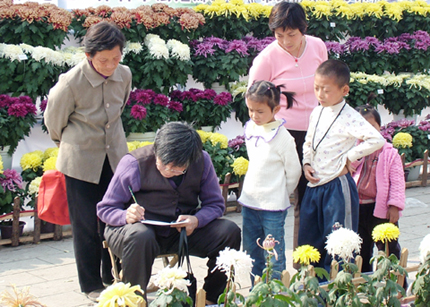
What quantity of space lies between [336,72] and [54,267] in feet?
8.05

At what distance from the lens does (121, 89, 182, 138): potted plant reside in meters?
5.10

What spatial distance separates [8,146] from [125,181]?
7.54 ft

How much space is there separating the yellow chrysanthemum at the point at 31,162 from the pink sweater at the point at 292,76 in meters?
2.18

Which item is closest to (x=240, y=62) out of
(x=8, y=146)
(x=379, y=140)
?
(x=8, y=146)

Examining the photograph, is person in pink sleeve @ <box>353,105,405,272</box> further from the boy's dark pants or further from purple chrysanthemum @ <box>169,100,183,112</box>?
purple chrysanthemum @ <box>169,100,183,112</box>

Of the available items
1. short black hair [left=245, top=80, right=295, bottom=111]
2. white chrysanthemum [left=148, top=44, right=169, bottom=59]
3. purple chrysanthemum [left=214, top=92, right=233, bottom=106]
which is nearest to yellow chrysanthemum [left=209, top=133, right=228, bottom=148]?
purple chrysanthemum [left=214, top=92, right=233, bottom=106]

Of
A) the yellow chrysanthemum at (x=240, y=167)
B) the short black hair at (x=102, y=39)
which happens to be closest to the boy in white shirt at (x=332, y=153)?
the short black hair at (x=102, y=39)

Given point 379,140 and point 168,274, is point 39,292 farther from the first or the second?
point 379,140

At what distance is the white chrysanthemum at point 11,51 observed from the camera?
461 cm

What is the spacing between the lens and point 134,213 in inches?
113

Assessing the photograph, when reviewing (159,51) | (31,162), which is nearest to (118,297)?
(31,162)

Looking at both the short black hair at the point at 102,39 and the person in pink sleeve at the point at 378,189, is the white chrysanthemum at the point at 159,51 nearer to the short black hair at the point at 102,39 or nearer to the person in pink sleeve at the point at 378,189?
the short black hair at the point at 102,39

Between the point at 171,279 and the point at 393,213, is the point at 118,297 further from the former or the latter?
the point at 393,213

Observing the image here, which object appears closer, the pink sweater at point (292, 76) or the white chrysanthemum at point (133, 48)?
the pink sweater at point (292, 76)
